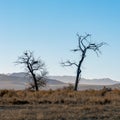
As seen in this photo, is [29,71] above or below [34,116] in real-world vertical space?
above

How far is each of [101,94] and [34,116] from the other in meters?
23.0

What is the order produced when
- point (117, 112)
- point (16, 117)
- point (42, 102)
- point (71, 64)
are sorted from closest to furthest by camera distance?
point (16, 117) < point (117, 112) < point (42, 102) < point (71, 64)

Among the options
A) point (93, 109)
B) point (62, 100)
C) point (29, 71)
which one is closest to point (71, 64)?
point (29, 71)

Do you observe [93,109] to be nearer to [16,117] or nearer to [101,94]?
[16,117]

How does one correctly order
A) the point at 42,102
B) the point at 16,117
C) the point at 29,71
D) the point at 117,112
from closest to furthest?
1. the point at 16,117
2. the point at 117,112
3. the point at 42,102
4. the point at 29,71

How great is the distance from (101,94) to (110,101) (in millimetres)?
10065

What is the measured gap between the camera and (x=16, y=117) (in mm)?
25500

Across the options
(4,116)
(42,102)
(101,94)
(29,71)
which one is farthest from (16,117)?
(29,71)

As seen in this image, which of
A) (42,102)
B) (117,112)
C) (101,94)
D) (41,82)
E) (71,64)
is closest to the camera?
(117,112)

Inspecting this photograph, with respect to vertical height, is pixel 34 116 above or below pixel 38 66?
below

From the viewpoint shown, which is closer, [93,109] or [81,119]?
[81,119]

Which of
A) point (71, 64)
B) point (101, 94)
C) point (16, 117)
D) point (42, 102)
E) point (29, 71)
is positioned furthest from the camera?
point (29, 71)

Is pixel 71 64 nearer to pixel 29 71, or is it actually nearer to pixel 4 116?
pixel 29 71

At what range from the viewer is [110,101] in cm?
3859
